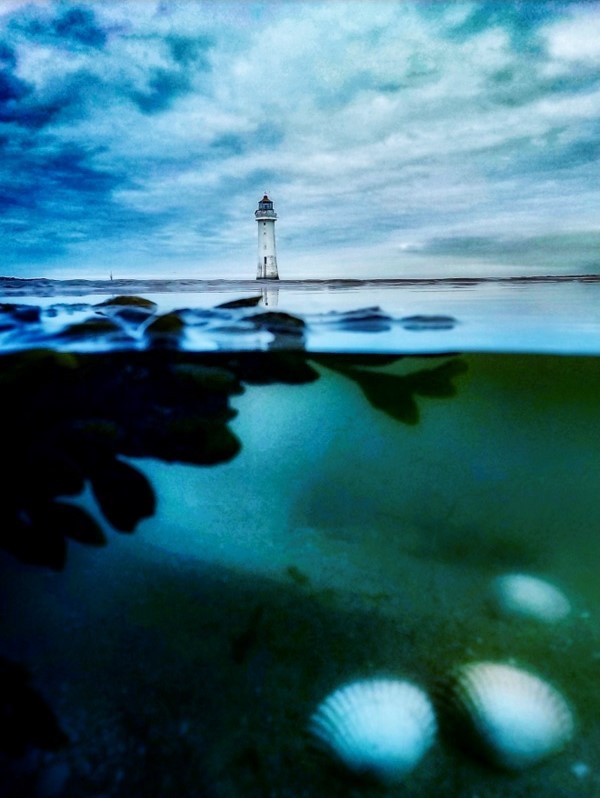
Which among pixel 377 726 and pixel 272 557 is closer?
pixel 377 726

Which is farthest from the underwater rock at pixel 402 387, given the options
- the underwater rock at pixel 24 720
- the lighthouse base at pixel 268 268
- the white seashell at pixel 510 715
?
the lighthouse base at pixel 268 268

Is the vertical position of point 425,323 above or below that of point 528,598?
above

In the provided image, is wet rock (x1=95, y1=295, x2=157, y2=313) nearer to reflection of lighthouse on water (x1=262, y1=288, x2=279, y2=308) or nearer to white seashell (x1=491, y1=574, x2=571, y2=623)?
reflection of lighthouse on water (x1=262, y1=288, x2=279, y2=308)

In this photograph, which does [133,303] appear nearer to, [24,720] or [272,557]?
[272,557]

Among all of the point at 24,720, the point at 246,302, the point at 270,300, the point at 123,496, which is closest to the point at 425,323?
the point at 246,302

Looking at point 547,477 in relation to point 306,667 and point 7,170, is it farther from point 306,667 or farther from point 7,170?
point 7,170

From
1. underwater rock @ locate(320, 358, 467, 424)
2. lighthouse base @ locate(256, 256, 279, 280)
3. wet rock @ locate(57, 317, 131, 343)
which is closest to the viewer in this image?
underwater rock @ locate(320, 358, 467, 424)

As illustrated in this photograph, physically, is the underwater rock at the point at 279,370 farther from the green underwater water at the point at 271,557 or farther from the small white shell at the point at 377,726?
the small white shell at the point at 377,726

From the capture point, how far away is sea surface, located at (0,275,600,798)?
49 cm

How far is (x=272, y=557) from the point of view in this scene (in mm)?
679

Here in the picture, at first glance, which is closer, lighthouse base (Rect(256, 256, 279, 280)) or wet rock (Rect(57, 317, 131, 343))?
wet rock (Rect(57, 317, 131, 343))

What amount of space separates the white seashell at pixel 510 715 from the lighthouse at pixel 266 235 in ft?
88.1

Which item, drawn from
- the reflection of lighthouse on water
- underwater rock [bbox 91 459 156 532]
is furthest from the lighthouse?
underwater rock [bbox 91 459 156 532]

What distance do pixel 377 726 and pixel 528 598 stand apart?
275 mm
